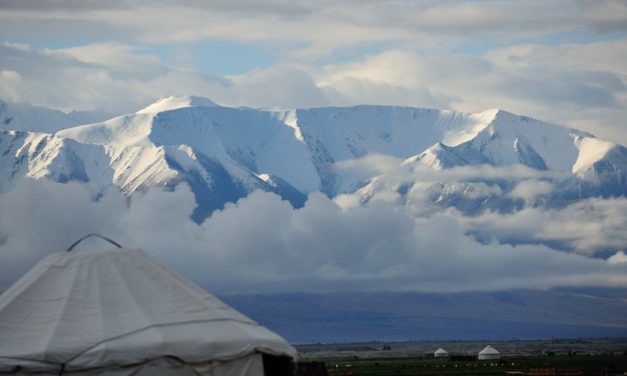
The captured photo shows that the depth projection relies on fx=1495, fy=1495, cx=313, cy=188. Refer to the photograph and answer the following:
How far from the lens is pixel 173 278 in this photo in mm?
35500

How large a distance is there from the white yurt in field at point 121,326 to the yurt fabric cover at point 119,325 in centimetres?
2

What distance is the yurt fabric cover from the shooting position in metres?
32.1

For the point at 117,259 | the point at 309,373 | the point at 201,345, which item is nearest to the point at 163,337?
the point at 201,345

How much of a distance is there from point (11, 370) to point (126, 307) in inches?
120

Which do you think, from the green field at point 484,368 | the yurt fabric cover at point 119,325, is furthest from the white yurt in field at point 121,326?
the green field at point 484,368

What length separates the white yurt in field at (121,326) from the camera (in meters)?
32.1

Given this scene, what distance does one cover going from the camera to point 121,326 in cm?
3294

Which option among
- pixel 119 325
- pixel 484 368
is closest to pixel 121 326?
pixel 119 325

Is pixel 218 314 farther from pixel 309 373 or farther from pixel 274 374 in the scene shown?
pixel 309 373

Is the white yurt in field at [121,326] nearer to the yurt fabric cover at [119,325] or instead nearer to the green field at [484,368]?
the yurt fabric cover at [119,325]

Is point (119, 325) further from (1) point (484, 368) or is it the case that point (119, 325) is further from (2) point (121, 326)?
(1) point (484, 368)

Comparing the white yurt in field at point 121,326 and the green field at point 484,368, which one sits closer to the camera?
the white yurt in field at point 121,326

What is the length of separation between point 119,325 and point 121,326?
0.20ft

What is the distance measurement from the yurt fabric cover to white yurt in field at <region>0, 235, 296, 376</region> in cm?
2
